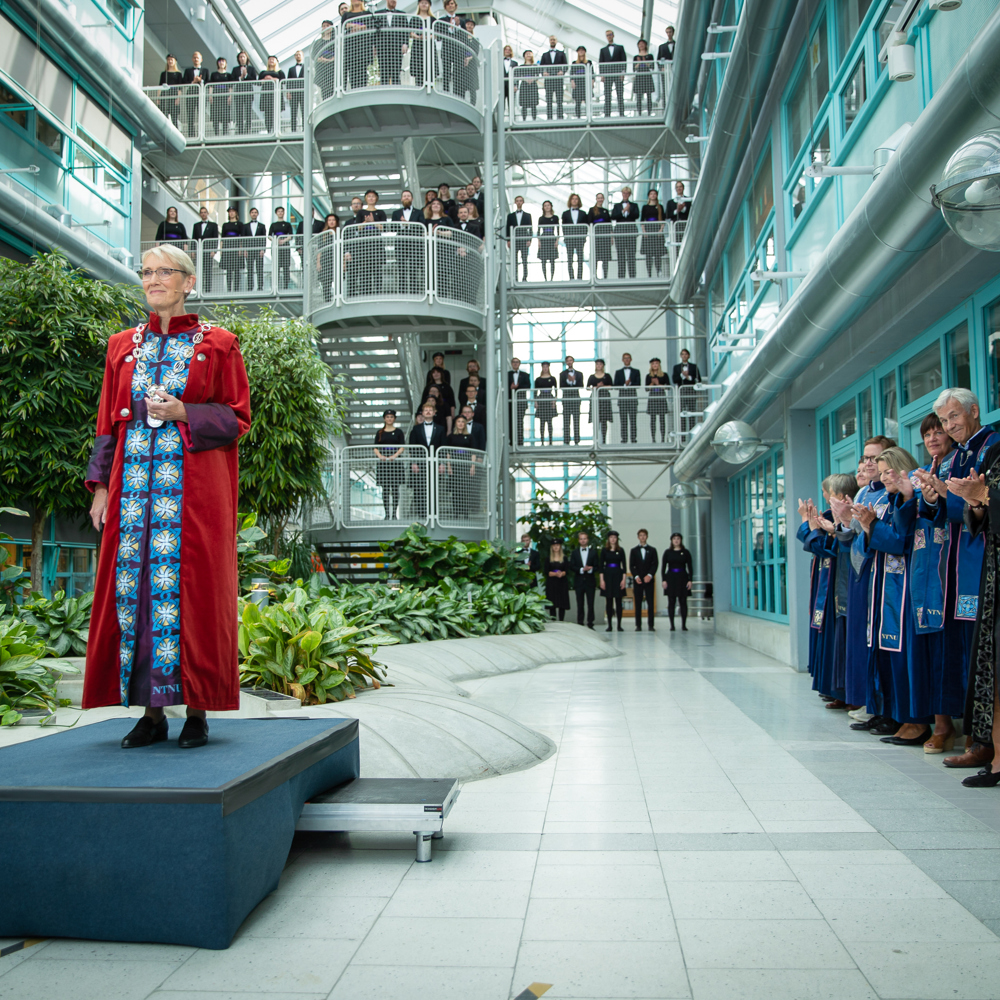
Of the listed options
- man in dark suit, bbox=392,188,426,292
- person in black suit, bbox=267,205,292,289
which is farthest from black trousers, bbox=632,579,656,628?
person in black suit, bbox=267,205,292,289

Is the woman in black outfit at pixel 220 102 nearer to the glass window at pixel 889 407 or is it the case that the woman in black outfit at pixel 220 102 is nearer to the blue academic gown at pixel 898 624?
the glass window at pixel 889 407

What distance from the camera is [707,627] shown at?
1947 cm

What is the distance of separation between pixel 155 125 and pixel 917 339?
14.9 m

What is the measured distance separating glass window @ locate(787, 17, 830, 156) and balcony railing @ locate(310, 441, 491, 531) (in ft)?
22.4

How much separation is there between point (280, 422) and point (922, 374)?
332 inches

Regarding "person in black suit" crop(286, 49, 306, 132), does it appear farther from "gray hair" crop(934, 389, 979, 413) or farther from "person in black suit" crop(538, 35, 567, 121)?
"gray hair" crop(934, 389, 979, 413)

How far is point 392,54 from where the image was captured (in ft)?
53.2

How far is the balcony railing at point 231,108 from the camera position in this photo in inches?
773

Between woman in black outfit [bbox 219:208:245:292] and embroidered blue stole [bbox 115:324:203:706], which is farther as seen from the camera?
woman in black outfit [bbox 219:208:245:292]

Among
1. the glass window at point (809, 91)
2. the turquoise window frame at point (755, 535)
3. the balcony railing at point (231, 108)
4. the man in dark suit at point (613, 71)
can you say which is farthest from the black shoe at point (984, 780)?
the balcony railing at point (231, 108)

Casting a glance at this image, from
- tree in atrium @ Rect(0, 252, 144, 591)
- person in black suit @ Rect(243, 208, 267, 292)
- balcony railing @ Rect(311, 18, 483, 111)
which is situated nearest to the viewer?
tree in atrium @ Rect(0, 252, 144, 591)

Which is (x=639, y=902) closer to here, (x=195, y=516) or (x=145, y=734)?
(x=145, y=734)

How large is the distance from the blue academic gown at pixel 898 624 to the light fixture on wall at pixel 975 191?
81.2 inches

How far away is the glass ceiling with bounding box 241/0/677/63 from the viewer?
874 inches
